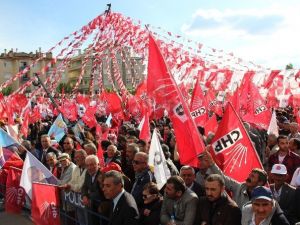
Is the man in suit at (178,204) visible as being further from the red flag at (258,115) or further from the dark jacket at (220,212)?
the red flag at (258,115)

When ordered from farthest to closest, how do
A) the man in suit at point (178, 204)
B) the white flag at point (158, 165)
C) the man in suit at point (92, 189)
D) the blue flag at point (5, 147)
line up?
1. the blue flag at point (5, 147)
2. the man in suit at point (92, 189)
3. the white flag at point (158, 165)
4. the man in suit at point (178, 204)

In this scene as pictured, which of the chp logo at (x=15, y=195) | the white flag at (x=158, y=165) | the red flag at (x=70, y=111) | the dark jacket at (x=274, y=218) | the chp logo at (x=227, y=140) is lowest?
the chp logo at (x=15, y=195)

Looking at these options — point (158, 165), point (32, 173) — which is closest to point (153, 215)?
point (158, 165)

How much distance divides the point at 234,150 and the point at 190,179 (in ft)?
2.36

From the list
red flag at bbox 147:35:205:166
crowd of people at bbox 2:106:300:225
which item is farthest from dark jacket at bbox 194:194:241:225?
red flag at bbox 147:35:205:166

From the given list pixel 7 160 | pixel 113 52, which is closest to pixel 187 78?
pixel 113 52

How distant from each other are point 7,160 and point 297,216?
19.9ft

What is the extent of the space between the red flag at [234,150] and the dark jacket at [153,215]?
3.55ft

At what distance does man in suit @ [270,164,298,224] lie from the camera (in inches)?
211

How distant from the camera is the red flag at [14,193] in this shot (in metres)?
8.46

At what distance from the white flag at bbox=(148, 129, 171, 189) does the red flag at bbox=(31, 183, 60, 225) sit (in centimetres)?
167

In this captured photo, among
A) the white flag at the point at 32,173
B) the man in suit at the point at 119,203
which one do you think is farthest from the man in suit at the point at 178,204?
the white flag at the point at 32,173

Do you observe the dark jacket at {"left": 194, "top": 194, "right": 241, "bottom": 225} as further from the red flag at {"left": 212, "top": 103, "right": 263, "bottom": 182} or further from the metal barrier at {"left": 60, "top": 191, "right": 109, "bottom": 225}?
the metal barrier at {"left": 60, "top": 191, "right": 109, "bottom": 225}

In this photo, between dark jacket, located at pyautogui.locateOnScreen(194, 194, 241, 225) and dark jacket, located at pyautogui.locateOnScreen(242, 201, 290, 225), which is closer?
dark jacket, located at pyautogui.locateOnScreen(242, 201, 290, 225)
